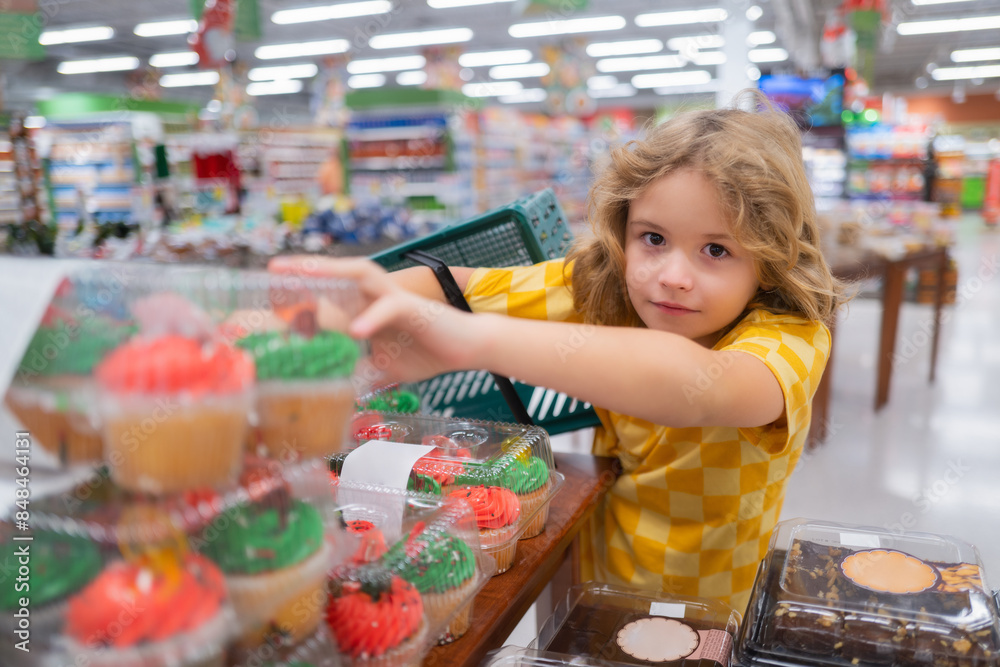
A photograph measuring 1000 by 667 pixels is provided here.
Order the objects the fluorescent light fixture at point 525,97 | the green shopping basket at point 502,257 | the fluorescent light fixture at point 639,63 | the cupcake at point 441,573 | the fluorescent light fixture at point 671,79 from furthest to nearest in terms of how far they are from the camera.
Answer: the fluorescent light fixture at point 525,97 → the fluorescent light fixture at point 671,79 → the fluorescent light fixture at point 639,63 → the green shopping basket at point 502,257 → the cupcake at point 441,573

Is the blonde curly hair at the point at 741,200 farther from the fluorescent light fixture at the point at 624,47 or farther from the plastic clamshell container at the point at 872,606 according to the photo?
the fluorescent light fixture at the point at 624,47

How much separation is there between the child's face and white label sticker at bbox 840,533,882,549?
387mm

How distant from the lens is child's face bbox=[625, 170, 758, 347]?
1054 millimetres

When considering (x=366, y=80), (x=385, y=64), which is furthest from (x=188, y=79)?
(x=385, y=64)

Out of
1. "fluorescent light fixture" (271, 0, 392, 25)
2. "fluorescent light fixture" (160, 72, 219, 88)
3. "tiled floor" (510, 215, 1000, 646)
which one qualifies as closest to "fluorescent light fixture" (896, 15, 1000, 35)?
"tiled floor" (510, 215, 1000, 646)

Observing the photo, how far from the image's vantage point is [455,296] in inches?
53.5

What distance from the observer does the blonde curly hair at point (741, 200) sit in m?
1.05

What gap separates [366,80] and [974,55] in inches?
587

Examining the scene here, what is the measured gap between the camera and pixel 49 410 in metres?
0.63

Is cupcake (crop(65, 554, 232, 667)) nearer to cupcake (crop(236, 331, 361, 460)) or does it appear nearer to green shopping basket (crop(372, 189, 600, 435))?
cupcake (crop(236, 331, 361, 460))

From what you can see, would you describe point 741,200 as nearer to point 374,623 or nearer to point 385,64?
point 374,623

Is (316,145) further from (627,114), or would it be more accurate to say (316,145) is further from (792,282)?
(627,114)

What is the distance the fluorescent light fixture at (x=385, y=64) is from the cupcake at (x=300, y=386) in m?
16.6

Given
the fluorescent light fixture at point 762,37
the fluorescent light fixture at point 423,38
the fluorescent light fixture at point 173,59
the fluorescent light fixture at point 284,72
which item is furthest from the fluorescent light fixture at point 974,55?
the fluorescent light fixture at point 173,59
